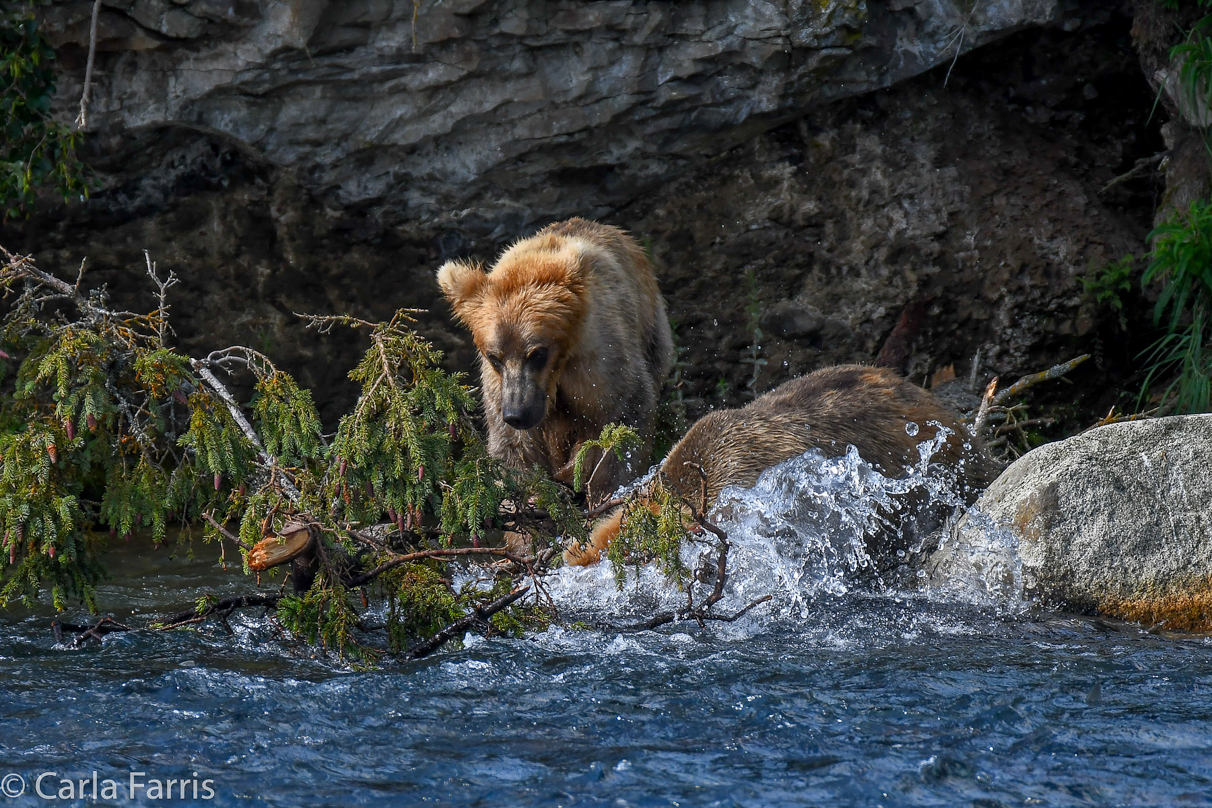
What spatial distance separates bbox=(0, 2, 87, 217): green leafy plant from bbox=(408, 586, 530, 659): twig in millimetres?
3144

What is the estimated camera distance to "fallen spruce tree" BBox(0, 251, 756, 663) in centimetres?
402

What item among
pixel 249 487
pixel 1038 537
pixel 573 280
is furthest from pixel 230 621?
pixel 1038 537

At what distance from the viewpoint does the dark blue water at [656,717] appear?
3125 mm

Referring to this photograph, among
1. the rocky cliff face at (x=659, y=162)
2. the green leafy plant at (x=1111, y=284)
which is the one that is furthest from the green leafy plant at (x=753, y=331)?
the green leafy plant at (x=1111, y=284)

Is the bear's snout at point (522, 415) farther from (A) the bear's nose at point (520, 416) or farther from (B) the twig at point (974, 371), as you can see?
(B) the twig at point (974, 371)

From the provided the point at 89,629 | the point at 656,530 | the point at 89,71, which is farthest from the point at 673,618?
the point at 89,71

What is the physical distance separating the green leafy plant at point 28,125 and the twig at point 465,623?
314 centimetres

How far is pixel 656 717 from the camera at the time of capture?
3.58 metres

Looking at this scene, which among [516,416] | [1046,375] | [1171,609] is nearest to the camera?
[1171,609]

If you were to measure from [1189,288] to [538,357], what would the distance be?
3351 millimetres

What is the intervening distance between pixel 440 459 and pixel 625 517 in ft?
2.18

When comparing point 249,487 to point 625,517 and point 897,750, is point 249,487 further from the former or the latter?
point 897,750

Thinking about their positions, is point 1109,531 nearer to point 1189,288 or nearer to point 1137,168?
point 1189,288

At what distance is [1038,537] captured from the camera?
4.67 m
